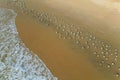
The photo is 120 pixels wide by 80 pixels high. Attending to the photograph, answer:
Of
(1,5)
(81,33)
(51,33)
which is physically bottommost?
(1,5)

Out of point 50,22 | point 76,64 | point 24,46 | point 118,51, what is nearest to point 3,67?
point 24,46

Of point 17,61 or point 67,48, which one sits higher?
point 67,48

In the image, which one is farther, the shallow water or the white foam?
the shallow water

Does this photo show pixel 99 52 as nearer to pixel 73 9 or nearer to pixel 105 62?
pixel 105 62

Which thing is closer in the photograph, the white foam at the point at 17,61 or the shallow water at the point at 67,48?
the white foam at the point at 17,61

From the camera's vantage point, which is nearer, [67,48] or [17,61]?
[17,61]

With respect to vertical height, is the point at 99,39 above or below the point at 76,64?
above

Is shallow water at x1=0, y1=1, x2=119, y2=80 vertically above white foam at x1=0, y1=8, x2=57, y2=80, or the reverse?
shallow water at x1=0, y1=1, x2=119, y2=80

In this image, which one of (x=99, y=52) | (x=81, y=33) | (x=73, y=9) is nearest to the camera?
(x=99, y=52)
